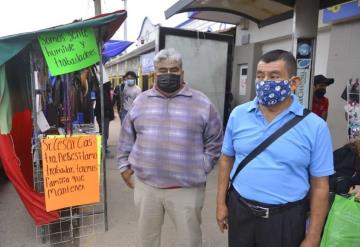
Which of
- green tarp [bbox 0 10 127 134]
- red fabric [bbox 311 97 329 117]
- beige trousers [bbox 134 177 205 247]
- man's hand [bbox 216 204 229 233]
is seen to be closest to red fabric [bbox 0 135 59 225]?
green tarp [bbox 0 10 127 134]

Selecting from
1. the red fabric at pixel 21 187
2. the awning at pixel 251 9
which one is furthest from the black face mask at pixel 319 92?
the red fabric at pixel 21 187

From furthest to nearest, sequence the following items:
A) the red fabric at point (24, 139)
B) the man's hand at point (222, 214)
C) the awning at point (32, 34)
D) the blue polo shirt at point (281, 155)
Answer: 1. the red fabric at point (24, 139)
2. the awning at point (32, 34)
3. the man's hand at point (222, 214)
4. the blue polo shirt at point (281, 155)

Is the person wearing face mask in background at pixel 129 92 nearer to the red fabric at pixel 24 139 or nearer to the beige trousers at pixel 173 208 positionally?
the red fabric at pixel 24 139

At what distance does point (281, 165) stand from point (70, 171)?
7.25 ft

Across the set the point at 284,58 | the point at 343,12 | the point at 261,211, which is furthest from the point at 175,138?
the point at 343,12

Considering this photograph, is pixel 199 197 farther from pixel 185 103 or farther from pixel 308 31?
pixel 308 31

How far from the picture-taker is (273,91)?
1784 mm

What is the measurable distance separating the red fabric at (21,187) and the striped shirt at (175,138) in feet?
5.05

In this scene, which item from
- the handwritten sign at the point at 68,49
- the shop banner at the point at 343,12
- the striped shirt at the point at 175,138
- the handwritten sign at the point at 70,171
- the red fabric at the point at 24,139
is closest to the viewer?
the striped shirt at the point at 175,138

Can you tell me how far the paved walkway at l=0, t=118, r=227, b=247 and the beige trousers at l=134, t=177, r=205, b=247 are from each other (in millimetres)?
1002

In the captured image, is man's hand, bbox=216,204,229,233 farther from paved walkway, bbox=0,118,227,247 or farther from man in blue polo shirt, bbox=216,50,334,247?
paved walkway, bbox=0,118,227,247

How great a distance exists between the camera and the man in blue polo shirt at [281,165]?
1.74 meters

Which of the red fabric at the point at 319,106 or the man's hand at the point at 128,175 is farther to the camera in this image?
the red fabric at the point at 319,106

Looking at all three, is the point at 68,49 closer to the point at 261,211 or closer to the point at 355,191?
the point at 261,211
